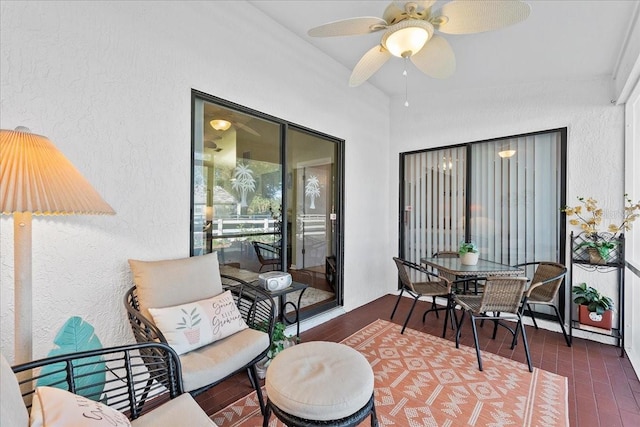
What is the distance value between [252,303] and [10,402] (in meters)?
1.49

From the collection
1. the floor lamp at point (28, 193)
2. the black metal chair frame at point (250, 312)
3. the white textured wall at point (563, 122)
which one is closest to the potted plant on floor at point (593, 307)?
the white textured wall at point (563, 122)

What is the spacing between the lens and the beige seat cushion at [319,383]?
4.12 ft

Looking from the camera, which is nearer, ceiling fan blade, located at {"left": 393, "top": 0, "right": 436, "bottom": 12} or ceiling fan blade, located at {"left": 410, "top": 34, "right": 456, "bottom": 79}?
ceiling fan blade, located at {"left": 393, "top": 0, "right": 436, "bottom": 12}

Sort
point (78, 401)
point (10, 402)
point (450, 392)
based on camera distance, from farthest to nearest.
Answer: point (450, 392)
point (78, 401)
point (10, 402)

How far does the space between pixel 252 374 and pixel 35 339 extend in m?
1.18

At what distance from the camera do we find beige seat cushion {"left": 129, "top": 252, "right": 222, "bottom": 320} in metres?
1.78

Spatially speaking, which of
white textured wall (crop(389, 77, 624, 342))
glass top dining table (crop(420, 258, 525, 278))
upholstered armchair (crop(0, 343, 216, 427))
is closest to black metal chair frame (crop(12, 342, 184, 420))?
upholstered armchair (crop(0, 343, 216, 427))

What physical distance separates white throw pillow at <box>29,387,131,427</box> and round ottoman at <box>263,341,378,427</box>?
23.9 inches

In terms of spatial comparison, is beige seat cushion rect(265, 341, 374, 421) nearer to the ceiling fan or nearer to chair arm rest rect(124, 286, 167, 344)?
chair arm rest rect(124, 286, 167, 344)

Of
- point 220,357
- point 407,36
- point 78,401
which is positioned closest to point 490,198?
point 407,36

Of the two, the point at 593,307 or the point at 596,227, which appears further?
the point at 596,227

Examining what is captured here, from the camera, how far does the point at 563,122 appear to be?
326 centimetres

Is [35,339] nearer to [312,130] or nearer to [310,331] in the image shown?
[310,331]

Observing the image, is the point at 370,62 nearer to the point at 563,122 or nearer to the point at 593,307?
the point at 563,122
